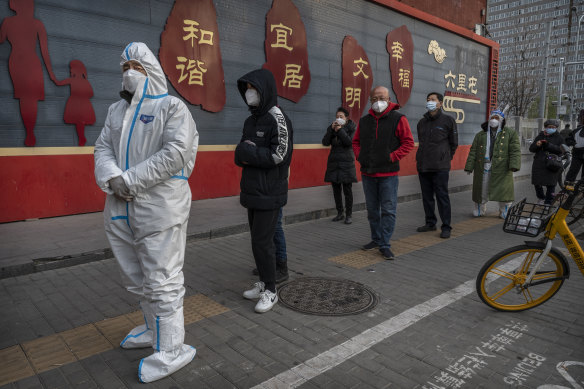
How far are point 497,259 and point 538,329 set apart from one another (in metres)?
0.60

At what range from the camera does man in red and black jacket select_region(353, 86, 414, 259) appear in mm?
5156

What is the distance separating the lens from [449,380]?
8.70 ft

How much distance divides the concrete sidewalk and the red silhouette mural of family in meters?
1.42

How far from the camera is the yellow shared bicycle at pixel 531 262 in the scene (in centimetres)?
332

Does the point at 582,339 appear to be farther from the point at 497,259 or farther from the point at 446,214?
the point at 446,214

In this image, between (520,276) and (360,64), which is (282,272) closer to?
(520,276)

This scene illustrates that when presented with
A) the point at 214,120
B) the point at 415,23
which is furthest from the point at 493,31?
the point at 214,120

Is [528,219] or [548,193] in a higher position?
[528,219]

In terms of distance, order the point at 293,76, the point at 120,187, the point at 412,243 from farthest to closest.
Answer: the point at 293,76 < the point at 412,243 < the point at 120,187

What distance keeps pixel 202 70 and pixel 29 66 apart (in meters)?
3.04

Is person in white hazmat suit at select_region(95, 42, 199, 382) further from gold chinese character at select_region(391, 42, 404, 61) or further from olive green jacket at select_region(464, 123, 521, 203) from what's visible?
gold chinese character at select_region(391, 42, 404, 61)

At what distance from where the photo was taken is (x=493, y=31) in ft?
360

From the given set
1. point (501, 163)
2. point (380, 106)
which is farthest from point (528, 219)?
point (501, 163)

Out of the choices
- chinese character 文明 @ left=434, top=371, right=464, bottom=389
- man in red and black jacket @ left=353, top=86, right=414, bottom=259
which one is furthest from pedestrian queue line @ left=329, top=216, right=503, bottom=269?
chinese character 文明 @ left=434, top=371, right=464, bottom=389
